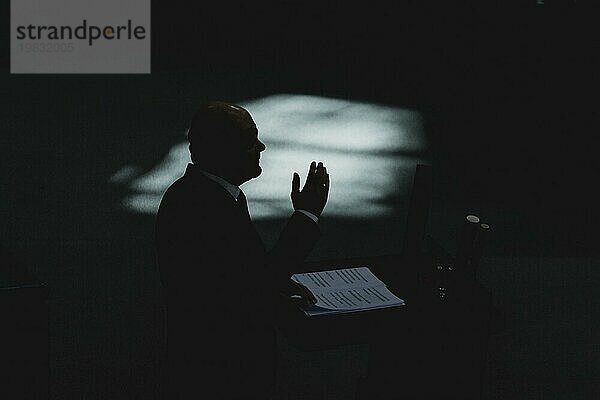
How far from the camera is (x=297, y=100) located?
20.6 ft

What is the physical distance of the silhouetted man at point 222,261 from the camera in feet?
10.3

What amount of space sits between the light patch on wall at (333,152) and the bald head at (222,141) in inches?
109

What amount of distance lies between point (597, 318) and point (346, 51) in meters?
2.18

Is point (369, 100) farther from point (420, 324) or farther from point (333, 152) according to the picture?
point (420, 324)

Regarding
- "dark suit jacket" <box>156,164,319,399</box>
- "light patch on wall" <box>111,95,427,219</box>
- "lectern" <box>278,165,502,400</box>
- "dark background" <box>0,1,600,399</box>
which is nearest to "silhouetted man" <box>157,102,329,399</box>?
"dark suit jacket" <box>156,164,319,399</box>

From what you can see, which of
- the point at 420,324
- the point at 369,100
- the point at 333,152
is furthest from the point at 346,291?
the point at 369,100

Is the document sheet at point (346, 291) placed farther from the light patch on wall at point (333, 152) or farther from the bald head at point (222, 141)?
the light patch on wall at point (333, 152)

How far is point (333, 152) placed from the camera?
6262mm

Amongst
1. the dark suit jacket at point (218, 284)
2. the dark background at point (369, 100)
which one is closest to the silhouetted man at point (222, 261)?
the dark suit jacket at point (218, 284)

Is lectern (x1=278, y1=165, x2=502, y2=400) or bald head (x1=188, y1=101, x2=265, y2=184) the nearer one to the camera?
bald head (x1=188, y1=101, x2=265, y2=184)

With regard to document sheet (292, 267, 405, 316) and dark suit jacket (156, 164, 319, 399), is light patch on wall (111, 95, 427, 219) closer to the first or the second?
document sheet (292, 267, 405, 316)

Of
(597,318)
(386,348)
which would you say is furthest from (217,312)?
(597,318)

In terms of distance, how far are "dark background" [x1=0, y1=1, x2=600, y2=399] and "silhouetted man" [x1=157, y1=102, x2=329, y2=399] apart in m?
2.23

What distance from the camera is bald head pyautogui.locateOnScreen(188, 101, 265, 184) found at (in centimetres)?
319
